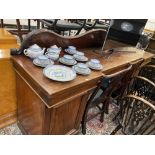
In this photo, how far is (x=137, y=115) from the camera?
3.79ft

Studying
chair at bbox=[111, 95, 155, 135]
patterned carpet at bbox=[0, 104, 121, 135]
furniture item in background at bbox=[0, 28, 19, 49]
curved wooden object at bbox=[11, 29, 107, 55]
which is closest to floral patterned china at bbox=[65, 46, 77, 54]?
curved wooden object at bbox=[11, 29, 107, 55]

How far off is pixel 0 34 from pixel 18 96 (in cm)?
63

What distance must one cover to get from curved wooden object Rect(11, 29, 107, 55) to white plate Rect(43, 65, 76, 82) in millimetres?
299

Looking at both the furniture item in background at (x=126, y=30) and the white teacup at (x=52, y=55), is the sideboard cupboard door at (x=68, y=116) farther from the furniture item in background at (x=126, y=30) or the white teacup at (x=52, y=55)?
the furniture item in background at (x=126, y=30)

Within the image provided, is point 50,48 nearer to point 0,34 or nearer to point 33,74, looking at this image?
point 33,74

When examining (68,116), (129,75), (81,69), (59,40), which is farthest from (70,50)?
(129,75)

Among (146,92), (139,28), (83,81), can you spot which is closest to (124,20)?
(139,28)

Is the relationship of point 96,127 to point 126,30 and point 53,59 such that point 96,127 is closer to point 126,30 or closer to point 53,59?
point 53,59

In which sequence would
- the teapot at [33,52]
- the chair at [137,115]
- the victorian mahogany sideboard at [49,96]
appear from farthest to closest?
1. the teapot at [33,52]
2. the chair at [137,115]
3. the victorian mahogany sideboard at [49,96]

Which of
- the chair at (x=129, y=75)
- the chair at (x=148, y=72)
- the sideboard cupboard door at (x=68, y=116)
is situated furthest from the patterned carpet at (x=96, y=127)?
the chair at (x=148, y=72)

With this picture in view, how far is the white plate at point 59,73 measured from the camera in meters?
0.99

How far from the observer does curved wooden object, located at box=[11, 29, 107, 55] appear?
1.21m

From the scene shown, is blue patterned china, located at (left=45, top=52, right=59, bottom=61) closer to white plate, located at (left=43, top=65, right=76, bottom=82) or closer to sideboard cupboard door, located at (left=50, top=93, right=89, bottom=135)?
white plate, located at (left=43, top=65, right=76, bottom=82)

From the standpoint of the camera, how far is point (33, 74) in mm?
1010
